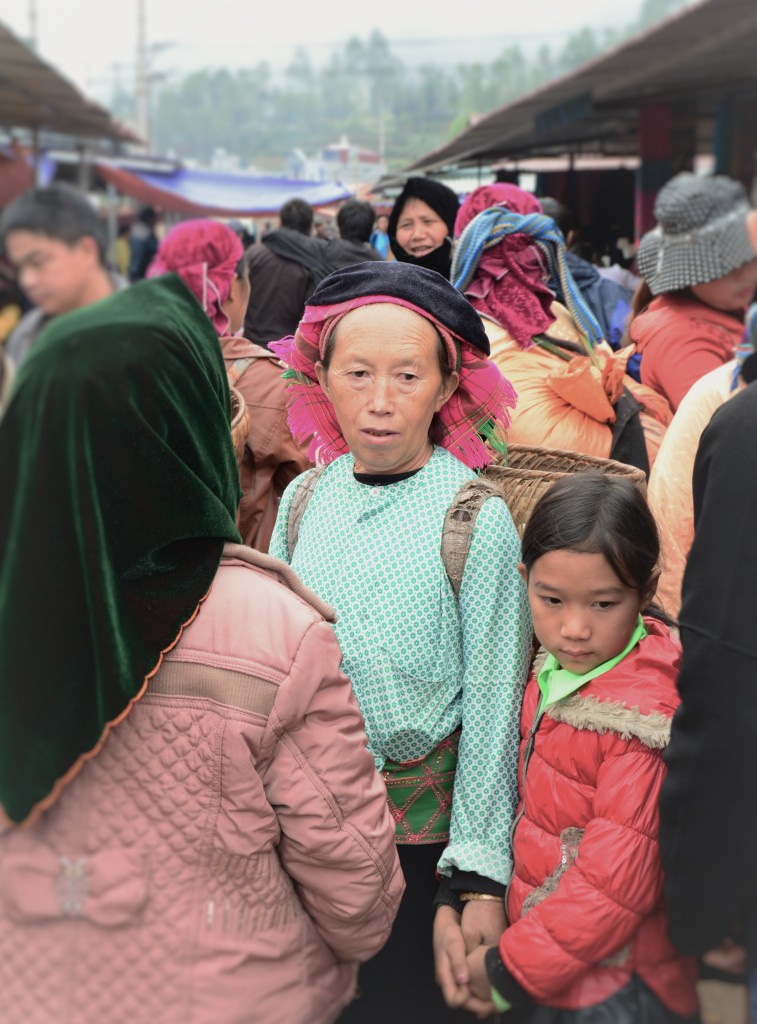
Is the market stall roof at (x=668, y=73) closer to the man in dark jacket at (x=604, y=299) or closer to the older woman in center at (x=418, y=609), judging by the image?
the man in dark jacket at (x=604, y=299)

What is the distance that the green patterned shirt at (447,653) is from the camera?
6.15 ft

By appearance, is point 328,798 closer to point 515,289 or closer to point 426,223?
point 515,289

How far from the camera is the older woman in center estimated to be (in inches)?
73.9

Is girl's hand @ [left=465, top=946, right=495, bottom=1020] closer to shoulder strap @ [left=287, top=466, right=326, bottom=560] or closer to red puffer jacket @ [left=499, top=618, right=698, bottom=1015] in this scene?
red puffer jacket @ [left=499, top=618, right=698, bottom=1015]

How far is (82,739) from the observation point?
1241 mm

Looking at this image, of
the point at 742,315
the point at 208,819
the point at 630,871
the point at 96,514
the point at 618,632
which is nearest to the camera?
the point at 96,514

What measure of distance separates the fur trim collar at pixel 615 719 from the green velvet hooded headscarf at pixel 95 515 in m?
0.72

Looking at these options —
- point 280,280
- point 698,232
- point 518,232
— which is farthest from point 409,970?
point 280,280

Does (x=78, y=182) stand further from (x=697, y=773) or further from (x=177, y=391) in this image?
(x=697, y=773)

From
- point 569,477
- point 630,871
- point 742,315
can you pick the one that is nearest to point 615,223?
point 742,315

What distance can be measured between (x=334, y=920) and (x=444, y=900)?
451 mm

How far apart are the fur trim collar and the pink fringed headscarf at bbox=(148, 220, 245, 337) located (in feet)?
2.79

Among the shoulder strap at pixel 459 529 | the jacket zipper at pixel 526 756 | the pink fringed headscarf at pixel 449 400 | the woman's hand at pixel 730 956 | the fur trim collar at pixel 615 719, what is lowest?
the woman's hand at pixel 730 956

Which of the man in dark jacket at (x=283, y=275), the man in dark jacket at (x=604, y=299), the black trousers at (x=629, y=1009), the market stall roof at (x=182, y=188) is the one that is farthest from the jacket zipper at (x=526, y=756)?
the man in dark jacket at (x=283, y=275)
